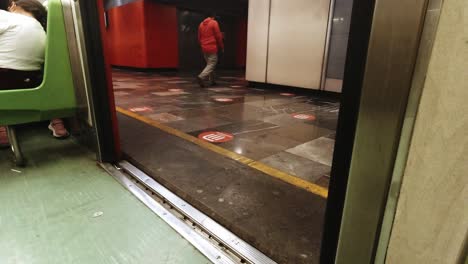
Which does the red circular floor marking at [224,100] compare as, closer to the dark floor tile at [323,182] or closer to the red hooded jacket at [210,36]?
the red hooded jacket at [210,36]

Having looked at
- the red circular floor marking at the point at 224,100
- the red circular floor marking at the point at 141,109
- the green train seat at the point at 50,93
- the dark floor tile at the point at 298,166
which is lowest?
the red circular floor marking at the point at 224,100

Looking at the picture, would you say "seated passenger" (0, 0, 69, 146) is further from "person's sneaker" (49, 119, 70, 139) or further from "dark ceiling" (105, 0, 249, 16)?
"dark ceiling" (105, 0, 249, 16)

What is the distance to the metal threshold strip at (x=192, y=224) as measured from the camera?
1104 mm

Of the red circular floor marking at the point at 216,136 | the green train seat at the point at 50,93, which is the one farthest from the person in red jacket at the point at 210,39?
the green train seat at the point at 50,93

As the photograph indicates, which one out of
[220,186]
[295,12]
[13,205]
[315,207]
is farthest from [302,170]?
[295,12]

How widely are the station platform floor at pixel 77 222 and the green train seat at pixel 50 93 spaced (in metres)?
0.37

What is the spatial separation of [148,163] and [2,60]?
3.92 feet

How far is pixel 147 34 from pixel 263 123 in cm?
841

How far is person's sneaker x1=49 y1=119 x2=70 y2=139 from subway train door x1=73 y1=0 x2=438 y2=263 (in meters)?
2.56

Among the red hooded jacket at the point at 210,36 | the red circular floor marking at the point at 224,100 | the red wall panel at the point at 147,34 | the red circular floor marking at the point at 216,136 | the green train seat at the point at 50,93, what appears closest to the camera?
the green train seat at the point at 50,93

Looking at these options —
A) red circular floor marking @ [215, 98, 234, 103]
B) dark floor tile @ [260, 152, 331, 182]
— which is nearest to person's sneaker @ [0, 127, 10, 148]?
dark floor tile @ [260, 152, 331, 182]

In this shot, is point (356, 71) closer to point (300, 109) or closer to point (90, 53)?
point (90, 53)

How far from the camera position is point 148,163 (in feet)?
6.20

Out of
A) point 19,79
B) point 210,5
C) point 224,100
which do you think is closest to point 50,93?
point 19,79
